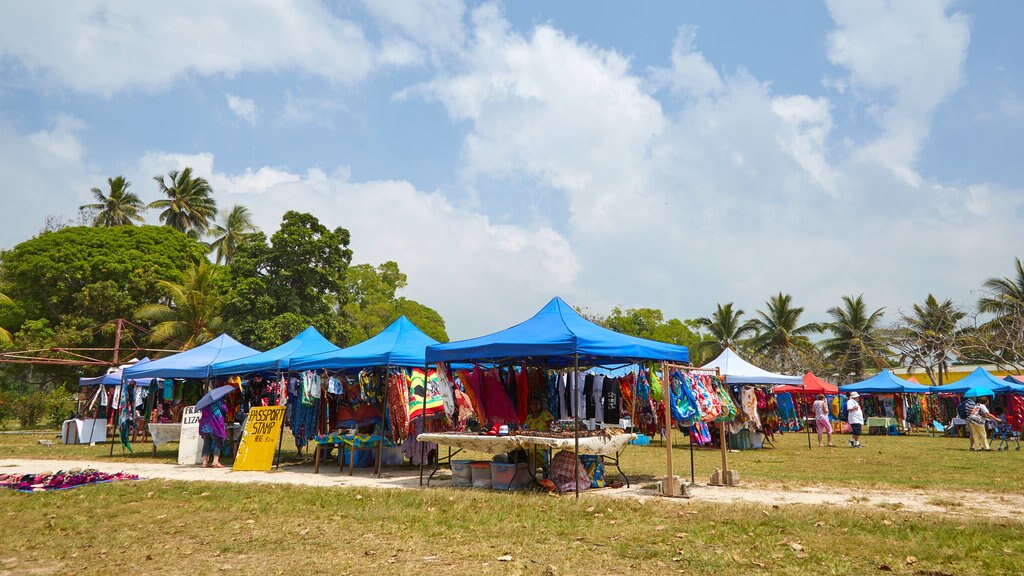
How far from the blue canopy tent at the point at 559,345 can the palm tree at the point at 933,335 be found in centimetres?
3219

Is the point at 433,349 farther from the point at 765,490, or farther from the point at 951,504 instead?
the point at 951,504

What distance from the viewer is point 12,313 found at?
1329 inches

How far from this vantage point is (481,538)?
6355 millimetres

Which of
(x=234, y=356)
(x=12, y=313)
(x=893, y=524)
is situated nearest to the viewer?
(x=893, y=524)

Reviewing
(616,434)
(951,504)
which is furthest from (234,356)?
(951,504)

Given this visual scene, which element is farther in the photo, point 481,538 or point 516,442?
point 516,442

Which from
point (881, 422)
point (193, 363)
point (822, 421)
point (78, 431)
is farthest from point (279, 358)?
point (881, 422)

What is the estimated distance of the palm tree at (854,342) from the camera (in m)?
42.8

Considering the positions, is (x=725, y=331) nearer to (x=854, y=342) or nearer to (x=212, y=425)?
(x=854, y=342)

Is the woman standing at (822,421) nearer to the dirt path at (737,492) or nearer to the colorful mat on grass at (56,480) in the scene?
the dirt path at (737,492)

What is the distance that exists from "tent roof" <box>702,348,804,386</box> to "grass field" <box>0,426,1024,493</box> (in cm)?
184

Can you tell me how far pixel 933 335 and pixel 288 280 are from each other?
34345mm

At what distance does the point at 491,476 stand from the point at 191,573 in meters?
5.21

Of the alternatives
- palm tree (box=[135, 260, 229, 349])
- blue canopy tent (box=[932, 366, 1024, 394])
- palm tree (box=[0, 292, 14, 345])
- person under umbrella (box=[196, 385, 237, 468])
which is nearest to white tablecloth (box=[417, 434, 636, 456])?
person under umbrella (box=[196, 385, 237, 468])
